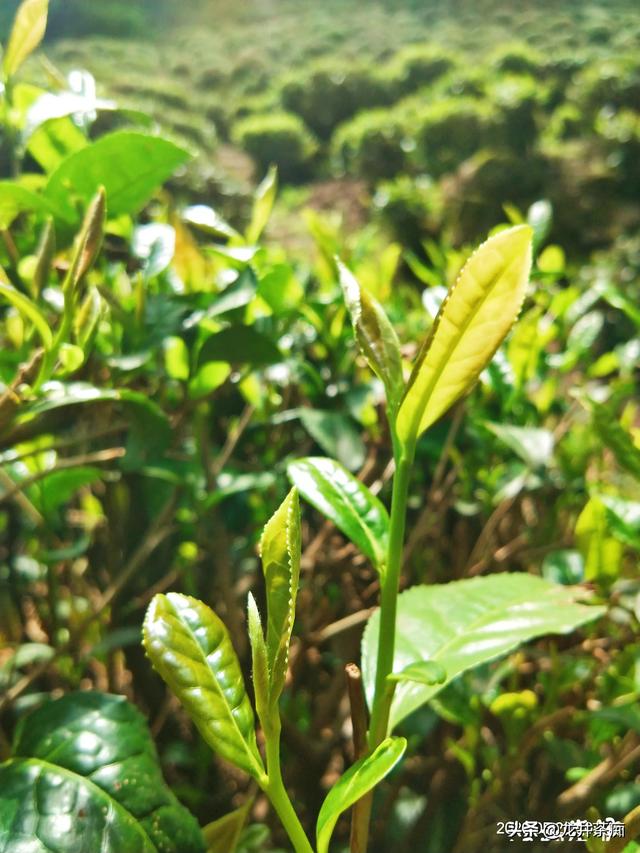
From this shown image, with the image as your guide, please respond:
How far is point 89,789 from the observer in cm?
34

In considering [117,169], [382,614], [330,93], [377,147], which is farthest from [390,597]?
[330,93]

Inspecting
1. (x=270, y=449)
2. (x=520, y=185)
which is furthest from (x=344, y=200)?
(x=270, y=449)

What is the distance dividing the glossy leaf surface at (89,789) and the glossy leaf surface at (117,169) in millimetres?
345

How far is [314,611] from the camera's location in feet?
2.11

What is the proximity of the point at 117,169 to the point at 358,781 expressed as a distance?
42 centimetres

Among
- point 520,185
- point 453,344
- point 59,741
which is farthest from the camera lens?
point 520,185

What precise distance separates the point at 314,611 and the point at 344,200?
5.80 m

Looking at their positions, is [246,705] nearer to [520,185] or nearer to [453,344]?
[453,344]

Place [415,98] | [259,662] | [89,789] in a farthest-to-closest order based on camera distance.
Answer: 1. [415,98]
2. [89,789]
3. [259,662]

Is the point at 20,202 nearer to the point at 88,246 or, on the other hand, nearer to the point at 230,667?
the point at 88,246

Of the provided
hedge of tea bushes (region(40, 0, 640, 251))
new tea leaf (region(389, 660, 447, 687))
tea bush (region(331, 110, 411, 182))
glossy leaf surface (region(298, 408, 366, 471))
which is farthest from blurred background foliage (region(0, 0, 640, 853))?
tea bush (region(331, 110, 411, 182))

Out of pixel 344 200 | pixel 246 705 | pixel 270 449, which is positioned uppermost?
pixel 246 705

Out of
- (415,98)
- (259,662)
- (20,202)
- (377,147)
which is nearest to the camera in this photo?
(259,662)

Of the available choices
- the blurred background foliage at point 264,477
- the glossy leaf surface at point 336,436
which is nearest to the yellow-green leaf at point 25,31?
the blurred background foliage at point 264,477
